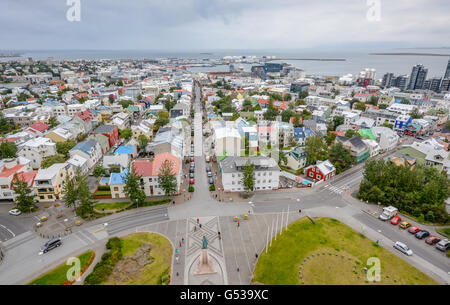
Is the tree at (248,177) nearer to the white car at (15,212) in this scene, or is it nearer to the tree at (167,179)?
the tree at (167,179)

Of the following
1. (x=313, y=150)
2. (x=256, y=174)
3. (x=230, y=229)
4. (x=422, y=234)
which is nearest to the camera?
(x=422, y=234)

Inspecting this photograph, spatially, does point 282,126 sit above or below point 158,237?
above

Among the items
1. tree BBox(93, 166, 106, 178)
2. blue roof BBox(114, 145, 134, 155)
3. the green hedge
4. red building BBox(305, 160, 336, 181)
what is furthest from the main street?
blue roof BBox(114, 145, 134, 155)

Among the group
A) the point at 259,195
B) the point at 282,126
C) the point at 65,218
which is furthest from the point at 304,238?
the point at 282,126

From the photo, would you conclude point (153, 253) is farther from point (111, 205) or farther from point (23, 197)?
point (23, 197)

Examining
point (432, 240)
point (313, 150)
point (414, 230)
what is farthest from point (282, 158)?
point (432, 240)

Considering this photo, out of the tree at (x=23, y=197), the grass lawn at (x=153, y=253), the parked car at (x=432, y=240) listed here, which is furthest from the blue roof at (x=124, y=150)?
the parked car at (x=432, y=240)

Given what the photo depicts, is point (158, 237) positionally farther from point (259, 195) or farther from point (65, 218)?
point (259, 195)
